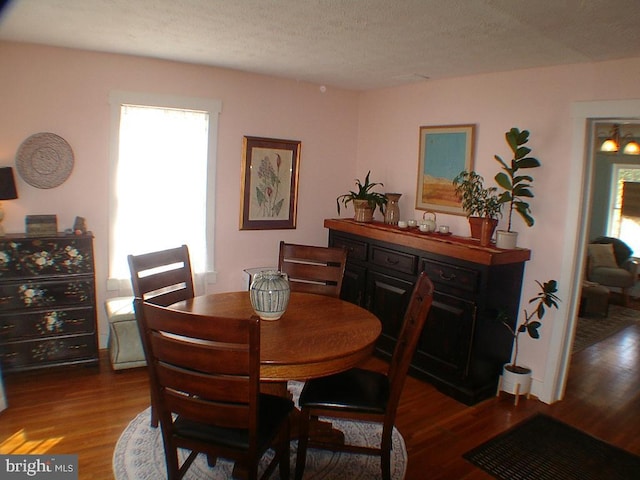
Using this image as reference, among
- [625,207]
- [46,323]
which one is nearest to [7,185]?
[46,323]

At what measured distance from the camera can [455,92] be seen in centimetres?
365

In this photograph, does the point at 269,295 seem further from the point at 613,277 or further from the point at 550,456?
the point at 613,277

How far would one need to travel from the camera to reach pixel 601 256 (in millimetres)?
6066

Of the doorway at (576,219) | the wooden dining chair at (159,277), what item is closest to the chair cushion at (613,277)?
the doorway at (576,219)

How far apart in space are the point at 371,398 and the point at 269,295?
2.27ft

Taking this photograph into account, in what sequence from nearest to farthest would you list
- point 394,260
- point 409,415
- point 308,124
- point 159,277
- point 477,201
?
point 159,277
point 409,415
point 477,201
point 394,260
point 308,124

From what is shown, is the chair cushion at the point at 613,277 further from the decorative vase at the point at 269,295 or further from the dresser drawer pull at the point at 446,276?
the decorative vase at the point at 269,295

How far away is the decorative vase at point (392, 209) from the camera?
13.2 ft

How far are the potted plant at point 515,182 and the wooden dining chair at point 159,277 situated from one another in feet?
6.93

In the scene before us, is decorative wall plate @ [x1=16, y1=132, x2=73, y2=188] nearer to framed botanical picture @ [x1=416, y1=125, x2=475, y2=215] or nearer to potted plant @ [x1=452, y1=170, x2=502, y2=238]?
framed botanical picture @ [x1=416, y1=125, x2=475, y2=215]

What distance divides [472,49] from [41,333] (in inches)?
132

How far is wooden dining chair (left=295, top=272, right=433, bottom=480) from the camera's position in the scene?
206 centimetres

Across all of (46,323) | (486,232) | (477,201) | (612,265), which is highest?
(477,201)

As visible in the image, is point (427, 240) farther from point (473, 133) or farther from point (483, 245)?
point (473, 133)
